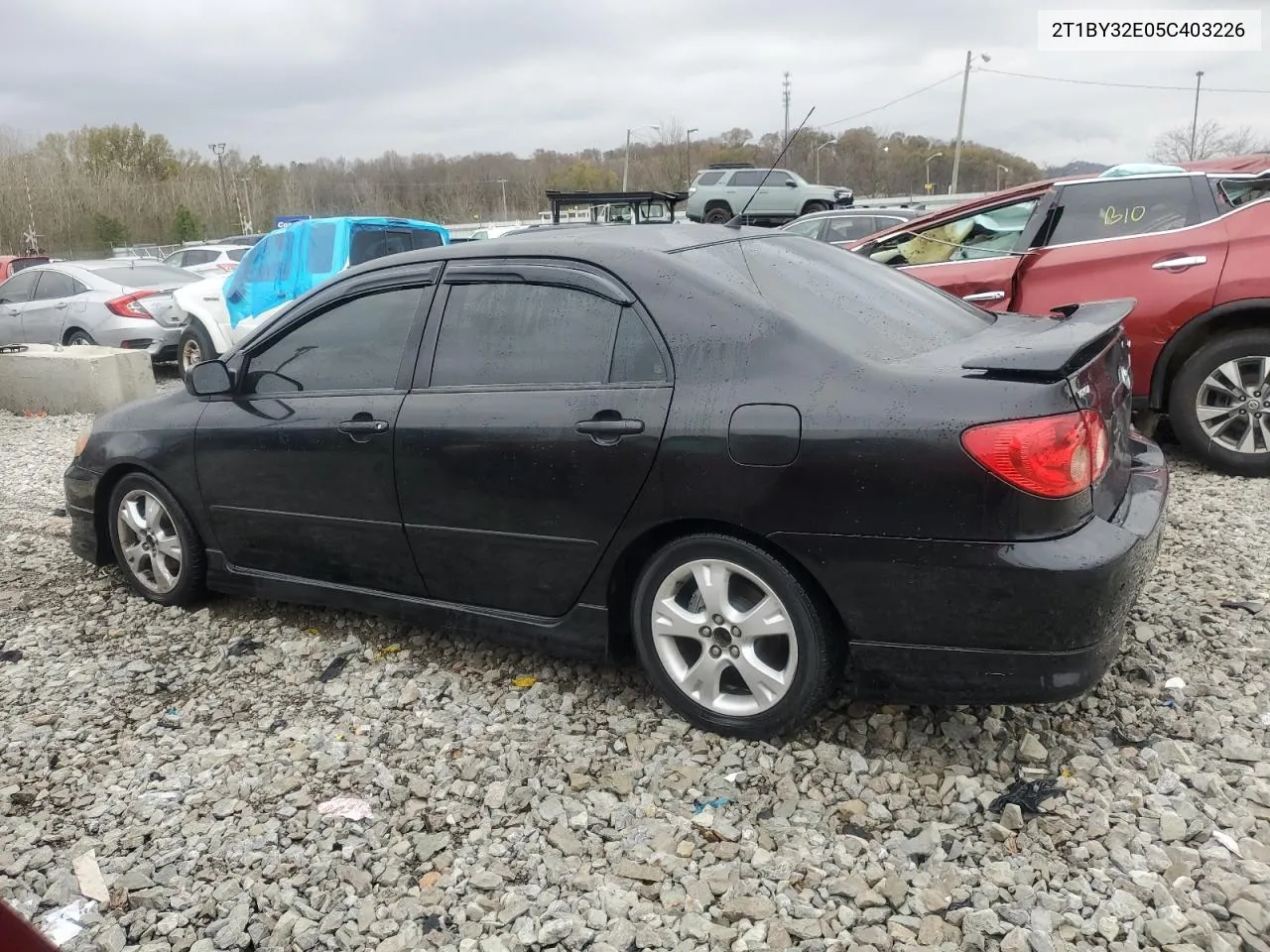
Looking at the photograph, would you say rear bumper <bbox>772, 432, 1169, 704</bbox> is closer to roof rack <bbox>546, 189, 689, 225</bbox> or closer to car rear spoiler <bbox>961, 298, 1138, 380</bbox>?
car rear spoiler <bbox>961, 298, 1138, 380</bbox>

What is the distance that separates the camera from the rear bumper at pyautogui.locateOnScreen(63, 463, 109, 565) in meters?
4.59

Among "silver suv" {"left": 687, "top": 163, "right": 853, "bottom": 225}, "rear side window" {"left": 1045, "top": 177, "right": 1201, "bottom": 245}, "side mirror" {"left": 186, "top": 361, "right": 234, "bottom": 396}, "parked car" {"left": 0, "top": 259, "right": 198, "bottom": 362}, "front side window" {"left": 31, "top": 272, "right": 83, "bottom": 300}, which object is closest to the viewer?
"side mirror" {"left": 186, "top": 361, "right": 234, "bottom": 396}

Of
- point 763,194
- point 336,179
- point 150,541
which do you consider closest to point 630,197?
point 150,541

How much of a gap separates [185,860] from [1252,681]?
135 inches

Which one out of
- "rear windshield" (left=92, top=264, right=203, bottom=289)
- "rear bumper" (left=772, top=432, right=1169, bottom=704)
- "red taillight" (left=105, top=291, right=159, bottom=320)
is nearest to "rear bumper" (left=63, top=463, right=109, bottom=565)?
"rear bumper" (left=772, top=432, right=1169, bottom=704)

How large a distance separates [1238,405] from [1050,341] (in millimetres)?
3156

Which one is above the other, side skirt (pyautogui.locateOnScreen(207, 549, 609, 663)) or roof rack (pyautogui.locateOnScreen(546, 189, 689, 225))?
roof rack (pyautogui.locateOnScreen(546, 189, 689, 225))

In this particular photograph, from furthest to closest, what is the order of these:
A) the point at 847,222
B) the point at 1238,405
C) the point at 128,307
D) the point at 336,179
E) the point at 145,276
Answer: the point at 336,179, the point at 847,222, the point at 145,276, the point at 128,307, the point at 1238,405

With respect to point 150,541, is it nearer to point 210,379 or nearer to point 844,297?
point 210,379

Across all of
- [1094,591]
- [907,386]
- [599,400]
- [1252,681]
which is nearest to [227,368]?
[599,400]

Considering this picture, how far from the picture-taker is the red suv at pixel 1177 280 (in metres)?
5.25

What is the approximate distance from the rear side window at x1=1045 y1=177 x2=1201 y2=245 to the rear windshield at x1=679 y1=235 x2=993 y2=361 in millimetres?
2518

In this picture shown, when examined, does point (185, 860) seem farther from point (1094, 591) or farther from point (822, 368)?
point (1094, 591)

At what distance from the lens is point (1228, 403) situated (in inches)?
210
